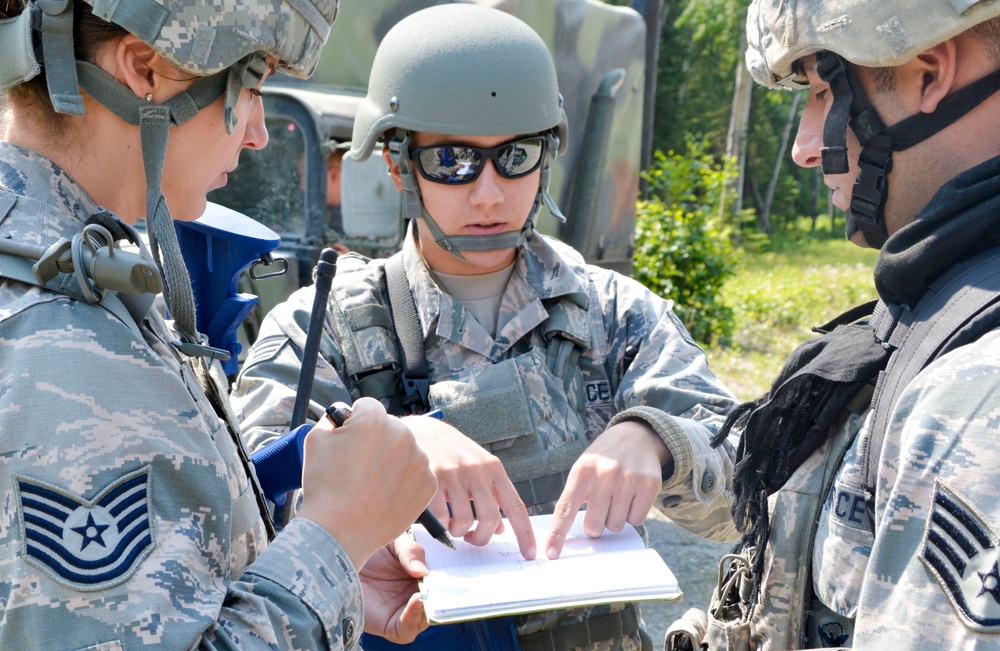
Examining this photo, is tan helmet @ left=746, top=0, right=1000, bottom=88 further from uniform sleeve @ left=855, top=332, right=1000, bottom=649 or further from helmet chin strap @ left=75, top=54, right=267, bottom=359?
helmet chin strap @ left=75, top=54, right=267, bottom=359

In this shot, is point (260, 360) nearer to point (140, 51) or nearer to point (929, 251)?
point (140, 51)

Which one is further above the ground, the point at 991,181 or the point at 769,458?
the point at 991,181

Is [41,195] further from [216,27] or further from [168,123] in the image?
[216,27]

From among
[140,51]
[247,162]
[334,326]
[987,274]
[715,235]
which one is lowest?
[715,235]

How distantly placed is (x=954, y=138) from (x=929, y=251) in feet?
0.67

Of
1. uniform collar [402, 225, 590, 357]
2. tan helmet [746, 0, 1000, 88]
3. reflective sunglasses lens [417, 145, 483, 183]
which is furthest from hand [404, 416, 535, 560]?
tan helmet [746, 0, 1000, 88]

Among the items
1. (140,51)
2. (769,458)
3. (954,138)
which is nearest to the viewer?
(140,51)

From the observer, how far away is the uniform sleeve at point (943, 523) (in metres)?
1.21

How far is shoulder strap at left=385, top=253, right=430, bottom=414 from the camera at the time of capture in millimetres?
2277

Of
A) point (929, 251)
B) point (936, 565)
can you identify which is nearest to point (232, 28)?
point (929, 251)

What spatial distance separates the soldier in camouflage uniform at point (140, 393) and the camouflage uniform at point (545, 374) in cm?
61

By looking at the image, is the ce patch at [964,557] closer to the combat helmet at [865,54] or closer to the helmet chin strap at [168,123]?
the combat helmet at [865,54]

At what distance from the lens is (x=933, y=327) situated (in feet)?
4.77

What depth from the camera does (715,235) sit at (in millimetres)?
10266
